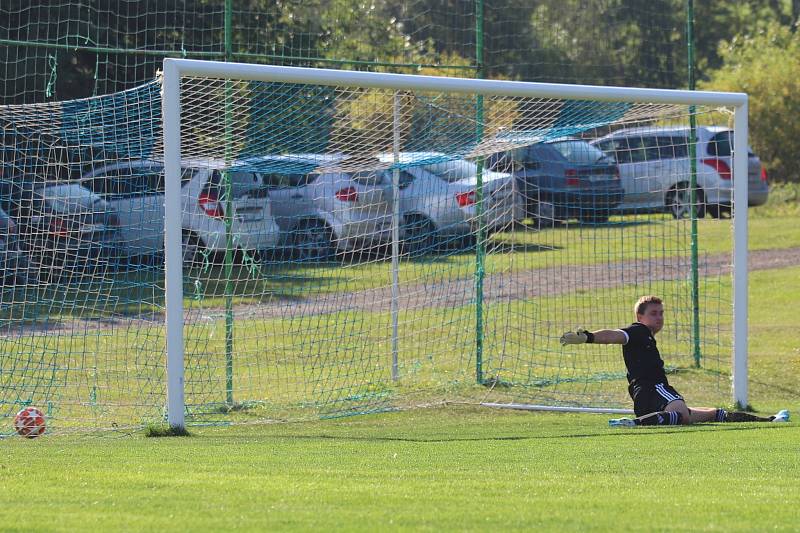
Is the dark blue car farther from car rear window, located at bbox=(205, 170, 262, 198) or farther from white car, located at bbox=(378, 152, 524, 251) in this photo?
car rear window, located at bbox=(205, 170, 262, 198)

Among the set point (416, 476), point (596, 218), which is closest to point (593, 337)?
point (416, 476)

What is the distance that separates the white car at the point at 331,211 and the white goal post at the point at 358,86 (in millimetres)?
2668

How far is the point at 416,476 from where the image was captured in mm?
7289

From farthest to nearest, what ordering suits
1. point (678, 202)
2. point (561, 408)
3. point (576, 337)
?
1. point (678, 202)
2. point (561, 408)
3. point (576, 337)

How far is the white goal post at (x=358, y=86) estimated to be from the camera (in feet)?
31.2

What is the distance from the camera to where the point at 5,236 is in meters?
12.0

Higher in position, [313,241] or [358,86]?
[358,86]

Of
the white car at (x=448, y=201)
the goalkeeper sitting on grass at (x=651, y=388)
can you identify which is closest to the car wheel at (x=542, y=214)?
the white car at (x=448, y=201)

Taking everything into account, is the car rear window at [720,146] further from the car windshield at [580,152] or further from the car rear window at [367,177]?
the car rear window at [367,177]

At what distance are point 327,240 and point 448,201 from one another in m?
1.60

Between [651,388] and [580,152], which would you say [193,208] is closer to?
[651,388]

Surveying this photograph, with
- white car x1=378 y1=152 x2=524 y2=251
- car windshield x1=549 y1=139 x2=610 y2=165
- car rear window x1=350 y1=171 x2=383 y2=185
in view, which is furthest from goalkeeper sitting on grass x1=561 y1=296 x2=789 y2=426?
car windshield x1=549 y1=139 x2=610 y2=165

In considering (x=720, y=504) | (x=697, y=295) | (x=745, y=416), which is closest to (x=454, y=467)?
(x=720, y=504)

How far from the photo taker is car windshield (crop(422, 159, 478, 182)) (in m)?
13.6
